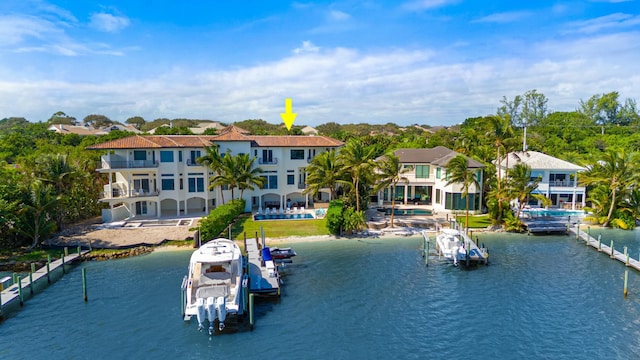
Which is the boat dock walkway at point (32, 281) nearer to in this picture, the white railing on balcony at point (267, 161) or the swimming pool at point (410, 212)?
the white railing on balcony at point (267, 161)

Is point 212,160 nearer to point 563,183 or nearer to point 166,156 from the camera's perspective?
point 166,156

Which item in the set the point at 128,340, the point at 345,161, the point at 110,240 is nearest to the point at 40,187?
the point at 110,240

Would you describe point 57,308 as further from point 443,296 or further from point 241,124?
point 241,124

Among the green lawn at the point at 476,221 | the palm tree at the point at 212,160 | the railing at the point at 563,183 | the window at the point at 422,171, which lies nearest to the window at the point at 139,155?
the palm tree at the point at 212,160

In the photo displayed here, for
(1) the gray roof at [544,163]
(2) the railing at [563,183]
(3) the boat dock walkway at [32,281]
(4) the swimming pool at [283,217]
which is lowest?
(3) the boat dock walkway at [32,281]

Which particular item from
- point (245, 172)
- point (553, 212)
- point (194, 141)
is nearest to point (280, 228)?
point (245, 172)

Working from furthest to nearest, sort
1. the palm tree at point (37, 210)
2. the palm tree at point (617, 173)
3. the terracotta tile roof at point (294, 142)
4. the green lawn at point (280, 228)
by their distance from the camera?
the terracotta tile roof at point (294, 142) → the palm tree at point (617, 173) → the green lawn at point (280, 228) → the palm tree at point (37, 210)
